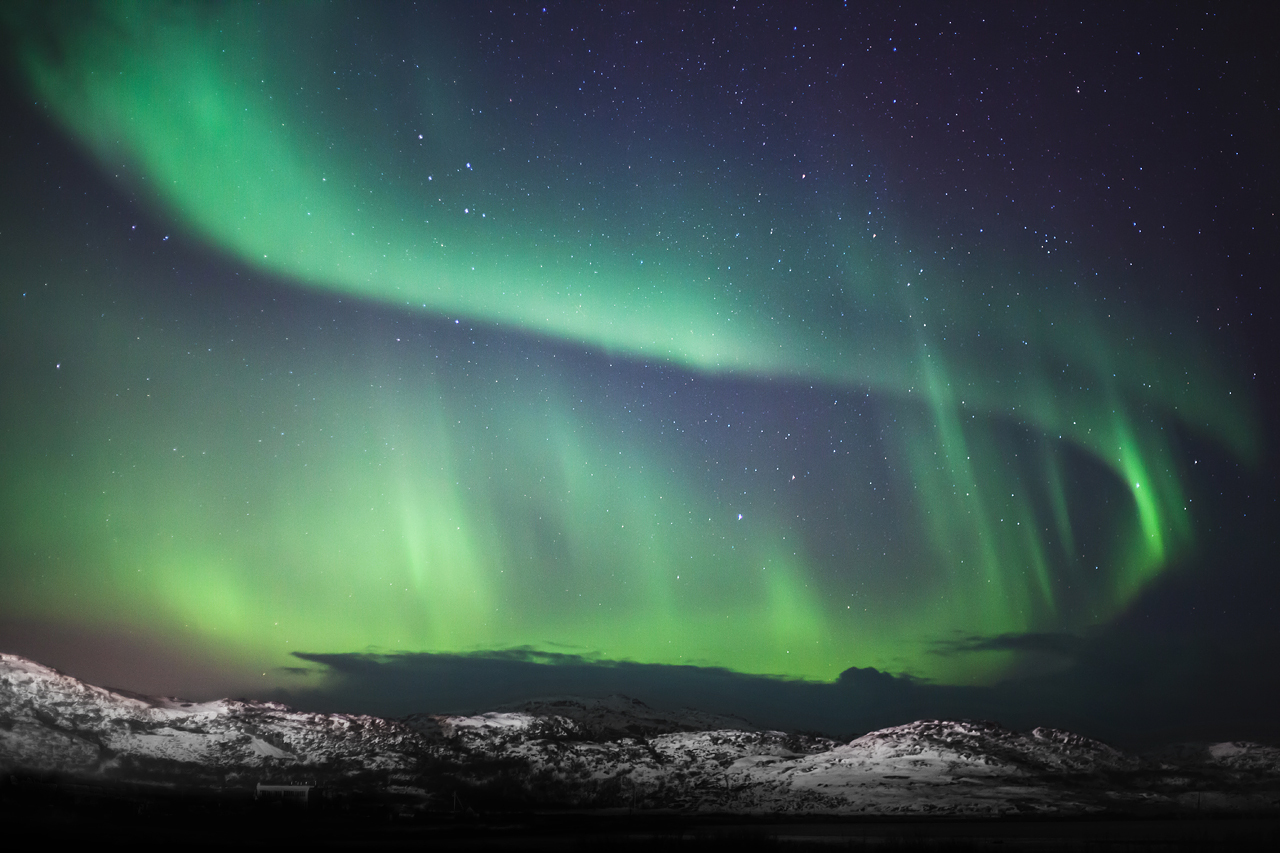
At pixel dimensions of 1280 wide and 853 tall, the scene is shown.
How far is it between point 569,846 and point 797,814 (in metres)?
104

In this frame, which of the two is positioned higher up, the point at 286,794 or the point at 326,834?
the point at 286,794

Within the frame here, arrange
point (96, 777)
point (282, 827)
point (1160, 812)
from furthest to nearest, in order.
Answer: point (96, 777)
point (1160, 812)
point (282, 827)

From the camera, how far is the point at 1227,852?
209 ft

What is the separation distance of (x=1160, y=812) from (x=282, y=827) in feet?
555

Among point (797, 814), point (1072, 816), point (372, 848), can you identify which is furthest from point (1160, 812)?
point (372, 848)

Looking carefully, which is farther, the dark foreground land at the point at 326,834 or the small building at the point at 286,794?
the small building at the point at 286,794

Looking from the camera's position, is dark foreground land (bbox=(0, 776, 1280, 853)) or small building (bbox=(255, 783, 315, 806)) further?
small building (bbox=(255, 783, 315, 806))

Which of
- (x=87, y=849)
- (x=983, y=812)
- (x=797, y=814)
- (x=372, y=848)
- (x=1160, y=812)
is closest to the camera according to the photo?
(x=87, y=849)

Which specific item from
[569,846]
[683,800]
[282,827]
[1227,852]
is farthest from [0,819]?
[683,800]

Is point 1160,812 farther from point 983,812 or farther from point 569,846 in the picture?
point 569,846

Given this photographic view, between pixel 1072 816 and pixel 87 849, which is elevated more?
pixel 87 849

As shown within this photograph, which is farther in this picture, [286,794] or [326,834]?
[286,794]

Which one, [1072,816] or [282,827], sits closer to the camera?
[282,827]

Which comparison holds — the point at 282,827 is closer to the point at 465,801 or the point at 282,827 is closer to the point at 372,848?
the point at 372,848
